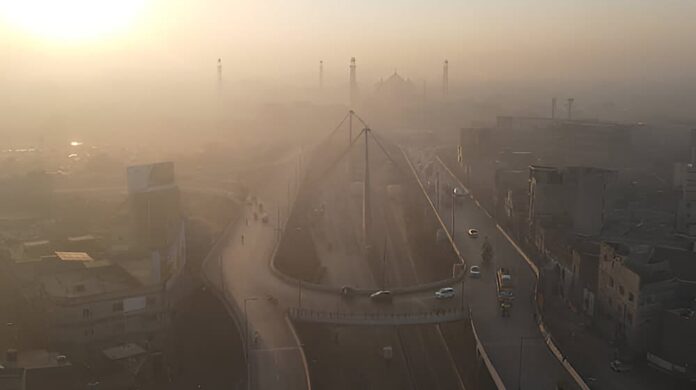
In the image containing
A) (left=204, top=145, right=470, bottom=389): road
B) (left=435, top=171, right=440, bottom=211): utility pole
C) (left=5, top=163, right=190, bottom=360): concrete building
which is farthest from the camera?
(left=435, top=171, right=440, bottom=211): utility pole

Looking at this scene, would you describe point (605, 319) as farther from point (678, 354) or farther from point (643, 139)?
point (643, 139)

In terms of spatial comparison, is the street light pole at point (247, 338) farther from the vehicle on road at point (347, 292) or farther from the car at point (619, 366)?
the car at point (619, 366)

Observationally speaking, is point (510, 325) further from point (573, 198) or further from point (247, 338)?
point (573, 198)

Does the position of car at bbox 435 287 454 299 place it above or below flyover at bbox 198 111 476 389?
above

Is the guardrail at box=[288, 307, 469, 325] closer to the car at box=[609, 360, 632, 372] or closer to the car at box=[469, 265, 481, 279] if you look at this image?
the car at box=[469, 265, 481, 279]

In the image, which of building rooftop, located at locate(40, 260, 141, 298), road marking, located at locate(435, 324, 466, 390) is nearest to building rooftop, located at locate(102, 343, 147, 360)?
building rooftop, located at locate(40, 260, 141, 298)
